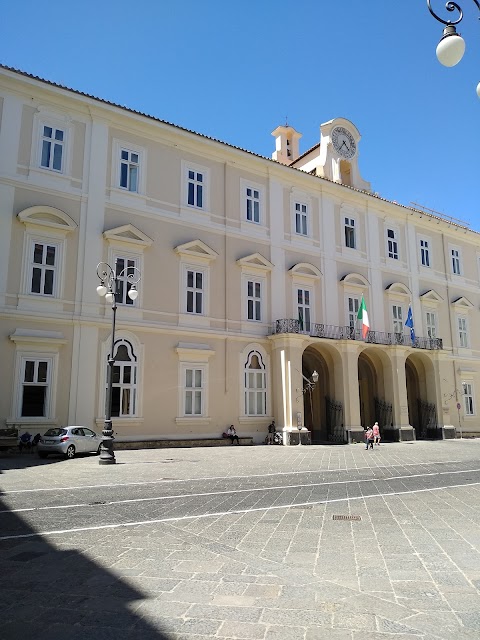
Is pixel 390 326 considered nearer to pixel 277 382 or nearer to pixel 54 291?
pixel 277 382

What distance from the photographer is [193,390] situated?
78.5 ft

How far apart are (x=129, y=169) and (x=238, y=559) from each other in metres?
21.4

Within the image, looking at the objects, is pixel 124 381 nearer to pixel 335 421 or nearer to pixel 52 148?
pixel 52 148

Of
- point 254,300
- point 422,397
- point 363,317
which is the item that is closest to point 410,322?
point 363,317

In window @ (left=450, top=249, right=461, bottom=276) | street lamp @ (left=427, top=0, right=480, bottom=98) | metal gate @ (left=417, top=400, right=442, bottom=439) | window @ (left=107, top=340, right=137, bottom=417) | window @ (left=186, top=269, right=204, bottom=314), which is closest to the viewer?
street lamp @ (left=427, top=0, right=480, bottom=98)

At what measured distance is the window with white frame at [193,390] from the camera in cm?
2380

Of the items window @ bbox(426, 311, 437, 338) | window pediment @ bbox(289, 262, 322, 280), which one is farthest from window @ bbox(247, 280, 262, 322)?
window @ bbox(426, 311, 437, 338)

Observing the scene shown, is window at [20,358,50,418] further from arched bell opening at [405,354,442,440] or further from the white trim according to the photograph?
arched bell opening at [405,354,442,440]

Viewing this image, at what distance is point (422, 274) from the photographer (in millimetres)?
35219

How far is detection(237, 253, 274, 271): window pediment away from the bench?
868 centimetres

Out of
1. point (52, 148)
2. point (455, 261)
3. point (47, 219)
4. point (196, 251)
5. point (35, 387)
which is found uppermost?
point (52, 148)

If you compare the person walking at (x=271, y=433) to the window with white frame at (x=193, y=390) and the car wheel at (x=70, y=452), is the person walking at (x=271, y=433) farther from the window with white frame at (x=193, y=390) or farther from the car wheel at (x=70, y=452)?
the car wheel at (x=70, y=452)

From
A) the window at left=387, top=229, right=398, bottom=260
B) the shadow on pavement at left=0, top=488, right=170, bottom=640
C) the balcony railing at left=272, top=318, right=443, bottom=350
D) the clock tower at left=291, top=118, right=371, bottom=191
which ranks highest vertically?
the clock tower at left=291, top=118, right=371, bottom=191

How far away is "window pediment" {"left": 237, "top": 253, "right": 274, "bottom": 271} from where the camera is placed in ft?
86.4
